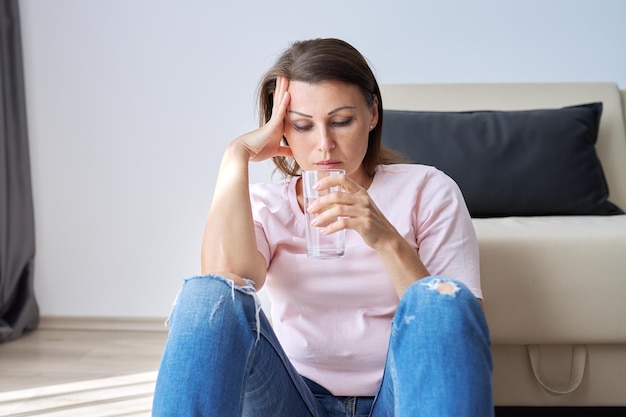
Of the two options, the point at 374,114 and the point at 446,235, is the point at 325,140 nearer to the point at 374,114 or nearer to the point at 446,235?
the point at 374,114

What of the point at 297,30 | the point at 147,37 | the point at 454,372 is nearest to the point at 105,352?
the point at 147,37

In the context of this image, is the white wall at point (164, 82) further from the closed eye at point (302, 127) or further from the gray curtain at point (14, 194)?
the closed eye at point (302, 127)

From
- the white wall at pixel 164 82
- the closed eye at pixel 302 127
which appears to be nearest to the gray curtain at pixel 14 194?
the white wall at pixel 164 82

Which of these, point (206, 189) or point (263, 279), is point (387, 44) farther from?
point (263, 279)

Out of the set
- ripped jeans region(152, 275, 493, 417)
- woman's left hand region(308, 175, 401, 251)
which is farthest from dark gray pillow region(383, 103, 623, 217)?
ripped jeans region(152, 275, 493, 417)

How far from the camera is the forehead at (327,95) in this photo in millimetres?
1406

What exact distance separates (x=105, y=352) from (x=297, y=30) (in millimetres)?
1404

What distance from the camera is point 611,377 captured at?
1.83 metres

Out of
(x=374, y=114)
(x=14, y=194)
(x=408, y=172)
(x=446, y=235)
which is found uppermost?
(x=374, y=114)

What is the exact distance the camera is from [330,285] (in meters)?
1.38

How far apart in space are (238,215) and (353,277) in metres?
0.24

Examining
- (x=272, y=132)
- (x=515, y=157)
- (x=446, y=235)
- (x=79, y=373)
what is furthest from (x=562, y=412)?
(x=79, y=373)

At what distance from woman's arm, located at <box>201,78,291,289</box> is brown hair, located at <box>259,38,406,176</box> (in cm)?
4

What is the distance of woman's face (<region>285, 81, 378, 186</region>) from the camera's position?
4.61 ft
